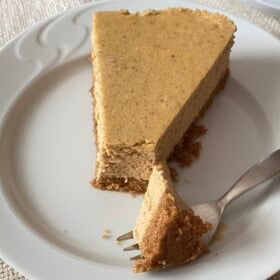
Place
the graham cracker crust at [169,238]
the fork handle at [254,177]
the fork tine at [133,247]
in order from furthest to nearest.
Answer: the fork handle at [254,177] → the fork tine at [133,247] → the graham cracker crust at [169,238]

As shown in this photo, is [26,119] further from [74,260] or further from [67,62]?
[74,260]

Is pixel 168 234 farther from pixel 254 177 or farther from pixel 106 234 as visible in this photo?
pixel 254 177

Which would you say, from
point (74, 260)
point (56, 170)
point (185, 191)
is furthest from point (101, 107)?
point (74, 260)

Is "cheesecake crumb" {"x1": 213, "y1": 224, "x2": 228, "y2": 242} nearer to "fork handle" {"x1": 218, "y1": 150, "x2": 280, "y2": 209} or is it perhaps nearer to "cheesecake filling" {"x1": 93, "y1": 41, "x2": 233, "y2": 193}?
"fork handle" {"x1": 218, "y1": 150, "x2": 280, "y2": 209}

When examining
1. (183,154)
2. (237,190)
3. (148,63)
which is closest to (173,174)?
(183,154)

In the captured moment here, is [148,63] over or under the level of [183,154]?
over

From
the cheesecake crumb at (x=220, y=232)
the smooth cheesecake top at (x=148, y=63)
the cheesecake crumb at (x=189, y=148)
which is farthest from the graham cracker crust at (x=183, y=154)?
the cheesecake crumb at (x=220, y=232)

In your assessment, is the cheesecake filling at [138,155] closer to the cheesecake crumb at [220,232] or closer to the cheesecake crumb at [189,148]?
the cheesecake crumb at [189,148]
